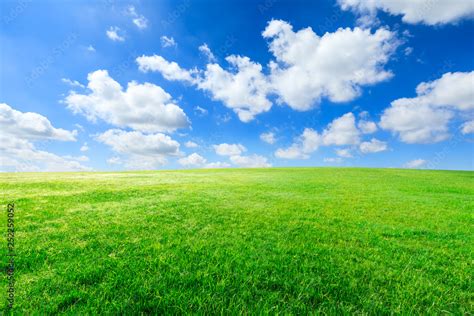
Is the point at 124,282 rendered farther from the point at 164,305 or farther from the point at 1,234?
the point at 1,234

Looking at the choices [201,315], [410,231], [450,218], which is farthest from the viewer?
[450,218]

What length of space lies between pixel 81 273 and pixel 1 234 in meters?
5.05

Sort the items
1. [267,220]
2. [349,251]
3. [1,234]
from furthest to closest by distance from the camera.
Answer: [267,220], [1,234], [349,251]

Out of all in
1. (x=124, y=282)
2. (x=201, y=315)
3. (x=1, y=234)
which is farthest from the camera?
(x=1, y=234)

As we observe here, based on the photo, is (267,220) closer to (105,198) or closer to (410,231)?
(410,231)

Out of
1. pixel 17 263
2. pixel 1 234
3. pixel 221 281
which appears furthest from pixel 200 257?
pixel 1 234

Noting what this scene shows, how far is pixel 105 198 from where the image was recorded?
14102mm

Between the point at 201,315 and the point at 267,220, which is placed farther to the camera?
the point at 267,220

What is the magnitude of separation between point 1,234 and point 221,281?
25.2ft

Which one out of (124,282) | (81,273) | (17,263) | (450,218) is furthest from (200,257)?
(450,218)

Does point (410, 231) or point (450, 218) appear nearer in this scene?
point (410, 231)

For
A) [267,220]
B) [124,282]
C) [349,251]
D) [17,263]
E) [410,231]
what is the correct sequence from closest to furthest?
[124,282]
[17,263]
[349,251]
[410,231]
[267,220]

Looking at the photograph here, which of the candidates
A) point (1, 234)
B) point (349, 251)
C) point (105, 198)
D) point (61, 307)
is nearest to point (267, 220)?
point (349, 251)

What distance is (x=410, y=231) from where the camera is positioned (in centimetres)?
869
